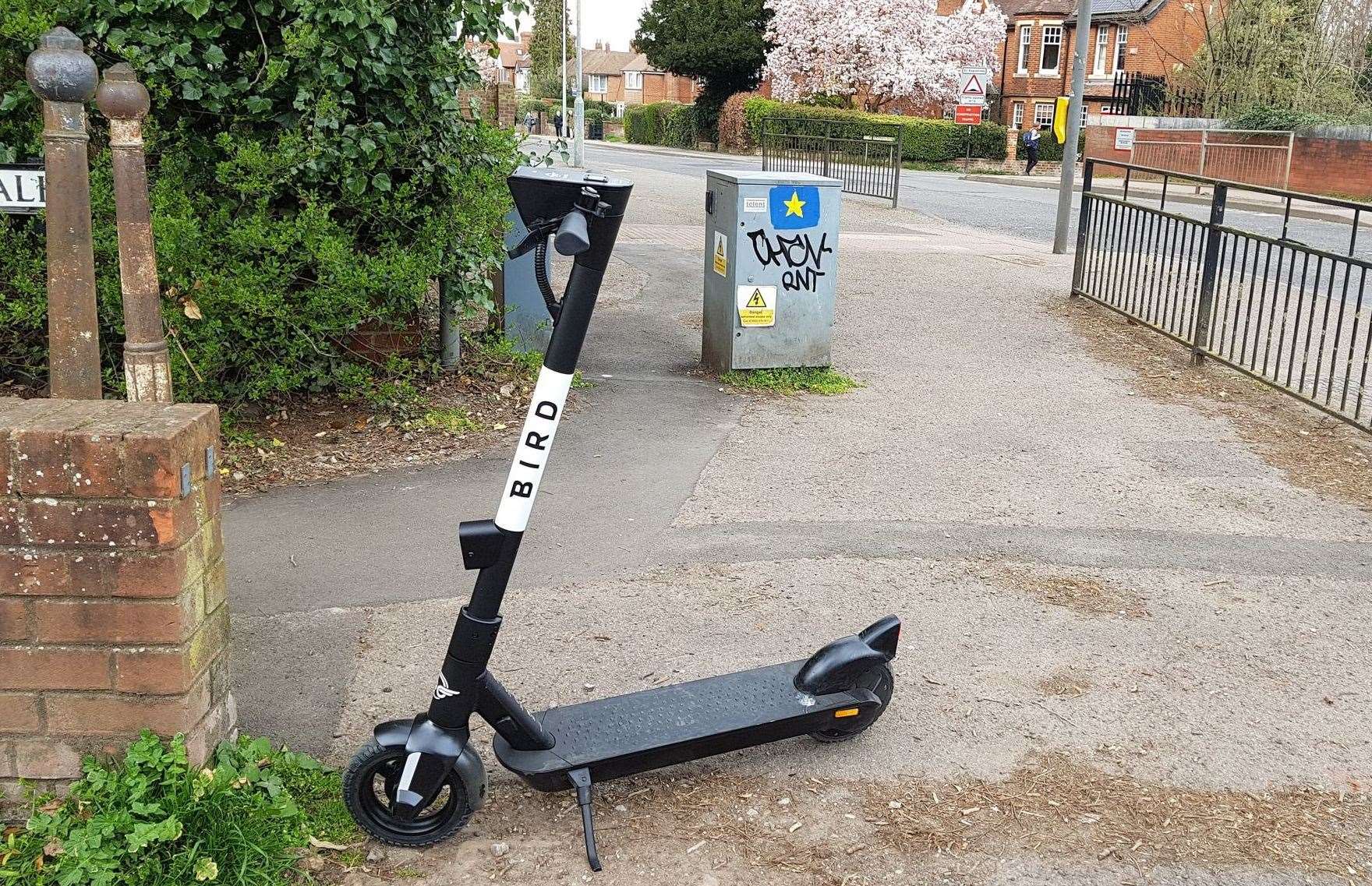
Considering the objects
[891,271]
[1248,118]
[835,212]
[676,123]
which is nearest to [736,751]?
[835,212]

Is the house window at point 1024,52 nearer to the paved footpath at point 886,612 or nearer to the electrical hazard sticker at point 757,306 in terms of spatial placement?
the paved footpath at point 886,612

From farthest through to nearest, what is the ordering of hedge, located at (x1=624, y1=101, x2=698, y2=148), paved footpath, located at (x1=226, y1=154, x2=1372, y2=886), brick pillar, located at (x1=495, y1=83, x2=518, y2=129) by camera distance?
1. hedge, located at (x1=624, y1=101, x2=698, y2=148)
2. brick pillar, located at (x1=495, y1=83, x2=518, y2=129)
3. paved footpath, located at (x1=226, y1=154, x2=1372, y2=886)

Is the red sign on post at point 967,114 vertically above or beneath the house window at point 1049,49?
beneath

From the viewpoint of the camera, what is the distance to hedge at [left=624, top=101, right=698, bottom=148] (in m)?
56.9

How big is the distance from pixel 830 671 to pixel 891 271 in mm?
10857

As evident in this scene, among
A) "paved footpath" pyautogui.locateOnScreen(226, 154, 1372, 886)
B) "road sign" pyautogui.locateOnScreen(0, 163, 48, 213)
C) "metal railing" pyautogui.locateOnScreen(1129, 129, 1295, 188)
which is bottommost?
"paved footpath" pyautogui.locateOnScreen(226, 154, 1372, 886)

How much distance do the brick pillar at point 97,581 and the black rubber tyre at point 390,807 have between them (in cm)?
41

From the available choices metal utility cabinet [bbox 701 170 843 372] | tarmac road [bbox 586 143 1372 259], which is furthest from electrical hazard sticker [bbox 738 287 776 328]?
tarmac road [bbox 586 143 1372 259]

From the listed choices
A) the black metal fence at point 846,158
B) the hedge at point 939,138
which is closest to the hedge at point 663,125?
the hedge at point 939,138

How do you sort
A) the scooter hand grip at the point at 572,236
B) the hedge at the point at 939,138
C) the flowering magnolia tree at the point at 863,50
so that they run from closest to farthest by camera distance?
the scooter hand grip at the point at 572,236, the hedge at the point at 939,138, the flowering magnolia tree at the point at 863,50

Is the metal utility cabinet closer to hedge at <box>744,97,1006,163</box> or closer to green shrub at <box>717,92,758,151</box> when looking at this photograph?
hedge at <box>744,97,1006,163</box>

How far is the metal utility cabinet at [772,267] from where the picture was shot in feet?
27.7

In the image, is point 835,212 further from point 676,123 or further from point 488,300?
point 676,123

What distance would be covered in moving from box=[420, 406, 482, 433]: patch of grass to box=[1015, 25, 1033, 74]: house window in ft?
176
